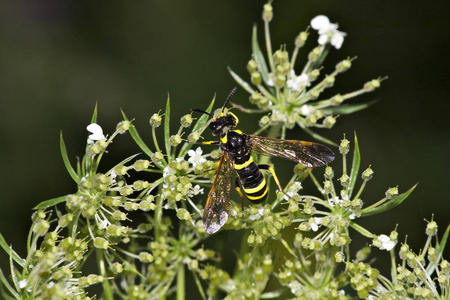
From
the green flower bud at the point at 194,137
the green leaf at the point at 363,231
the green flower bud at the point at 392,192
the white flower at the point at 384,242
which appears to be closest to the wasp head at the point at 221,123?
the green flower bud at the point at 194,137

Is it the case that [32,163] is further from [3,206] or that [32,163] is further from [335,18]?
[335,18]

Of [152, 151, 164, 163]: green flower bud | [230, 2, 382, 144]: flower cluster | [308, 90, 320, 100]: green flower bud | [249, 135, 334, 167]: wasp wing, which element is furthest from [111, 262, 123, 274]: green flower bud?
[308, 90, 320, 100]: green flower bud

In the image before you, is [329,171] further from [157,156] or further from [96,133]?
[96,133]

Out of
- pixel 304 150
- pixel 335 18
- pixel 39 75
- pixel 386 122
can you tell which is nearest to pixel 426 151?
pixel 386 122

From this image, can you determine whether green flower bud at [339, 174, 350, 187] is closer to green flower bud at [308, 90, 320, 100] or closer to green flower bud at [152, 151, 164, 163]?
green flower bud at [308, 90, 320, 100]

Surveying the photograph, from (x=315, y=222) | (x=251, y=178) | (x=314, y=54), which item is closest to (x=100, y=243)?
(x=251, y=178)

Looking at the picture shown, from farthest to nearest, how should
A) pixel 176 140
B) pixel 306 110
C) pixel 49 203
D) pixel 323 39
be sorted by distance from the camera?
pixel 323 39 < pixel 306 110 < pixel 176 140 < pixel 49 203
